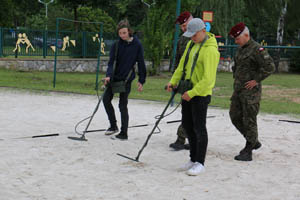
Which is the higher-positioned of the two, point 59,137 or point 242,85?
point 242,85

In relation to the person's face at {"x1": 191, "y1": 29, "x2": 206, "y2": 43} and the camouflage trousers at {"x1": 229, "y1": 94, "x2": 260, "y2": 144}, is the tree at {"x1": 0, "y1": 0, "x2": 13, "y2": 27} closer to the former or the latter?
the camouflage trousers at {"x1": 229, "y1": 94, "x2": 260, "y2": 144}

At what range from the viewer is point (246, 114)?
5.83 meters

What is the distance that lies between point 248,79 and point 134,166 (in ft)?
5.60

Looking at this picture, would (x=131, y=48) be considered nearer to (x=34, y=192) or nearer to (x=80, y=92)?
(x=34, y=192)

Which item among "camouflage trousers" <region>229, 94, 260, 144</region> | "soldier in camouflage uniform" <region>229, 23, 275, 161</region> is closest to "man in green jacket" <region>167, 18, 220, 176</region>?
"soldier in camouflage uniform" <region>229, 23, 275, 161</region>

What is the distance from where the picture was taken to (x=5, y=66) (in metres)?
21.1

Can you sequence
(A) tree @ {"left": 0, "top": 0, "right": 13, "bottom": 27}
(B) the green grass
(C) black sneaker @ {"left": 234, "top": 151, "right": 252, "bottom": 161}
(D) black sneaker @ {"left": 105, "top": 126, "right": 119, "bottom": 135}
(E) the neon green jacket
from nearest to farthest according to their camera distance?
1. (E) the neon green jacket
2. (C) black sneaker @ {"left": 234, "top": 151, "right": 252, "bottom": 161}
3. (D) black sneaker @ {"left": 105, "top": 126, "right": 119, "bottom": 135}
4. (B) the green grass
5. (A) tree @ {"left": 0, "top": 0, "right": 13, "bottom": 27}

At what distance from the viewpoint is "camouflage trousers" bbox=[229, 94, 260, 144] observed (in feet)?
19.0

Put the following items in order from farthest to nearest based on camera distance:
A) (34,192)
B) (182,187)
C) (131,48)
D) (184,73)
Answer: (131,48) < (184,73) < (182,187) < (34,192)

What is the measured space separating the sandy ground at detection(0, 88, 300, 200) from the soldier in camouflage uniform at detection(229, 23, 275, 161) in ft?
1.28

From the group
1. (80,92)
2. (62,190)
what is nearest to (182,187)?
(62,190)

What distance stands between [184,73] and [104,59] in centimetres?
2058

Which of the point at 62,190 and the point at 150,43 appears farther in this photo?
the point at 150,43

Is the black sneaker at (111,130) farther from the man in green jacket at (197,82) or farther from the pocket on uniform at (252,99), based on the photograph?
the pocket on uniform at (252,99)
